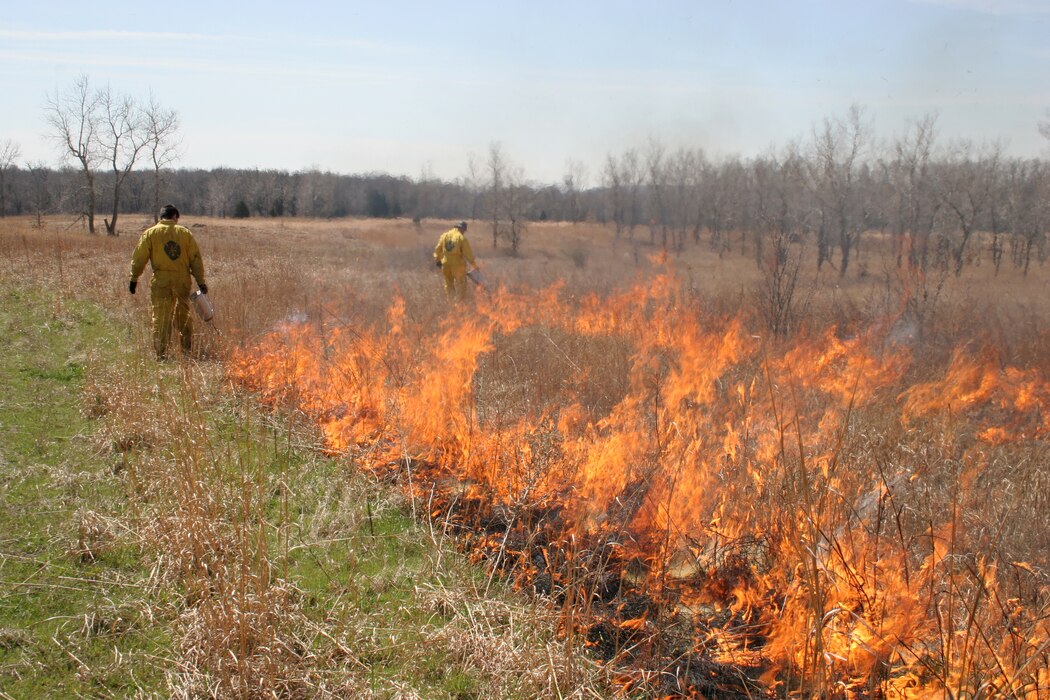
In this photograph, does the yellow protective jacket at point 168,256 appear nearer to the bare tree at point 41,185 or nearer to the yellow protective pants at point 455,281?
the yellow protective pants at point 455,281

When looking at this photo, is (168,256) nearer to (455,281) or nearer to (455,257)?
(455,257)

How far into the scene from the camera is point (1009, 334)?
33.6ft

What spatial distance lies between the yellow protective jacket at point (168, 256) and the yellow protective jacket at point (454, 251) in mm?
4263

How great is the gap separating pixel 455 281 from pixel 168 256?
495 centimetres

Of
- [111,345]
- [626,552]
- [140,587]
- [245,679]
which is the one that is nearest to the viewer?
[245,679]

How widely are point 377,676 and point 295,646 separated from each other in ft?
1.31

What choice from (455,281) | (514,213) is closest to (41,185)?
(514,213)

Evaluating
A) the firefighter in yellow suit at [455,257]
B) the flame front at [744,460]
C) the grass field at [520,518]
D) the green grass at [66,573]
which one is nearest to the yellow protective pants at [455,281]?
the firefighter in yellow suit at [455,257]

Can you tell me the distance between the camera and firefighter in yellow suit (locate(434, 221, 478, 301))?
11.8m

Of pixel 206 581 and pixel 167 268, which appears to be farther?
pixel 167 268

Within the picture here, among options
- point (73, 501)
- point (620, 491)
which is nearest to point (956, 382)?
point (620, 491)

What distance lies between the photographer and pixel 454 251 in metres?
11.8

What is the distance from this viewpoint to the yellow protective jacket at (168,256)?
796 centimetres

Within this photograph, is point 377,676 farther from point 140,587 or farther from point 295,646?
point 140,587
